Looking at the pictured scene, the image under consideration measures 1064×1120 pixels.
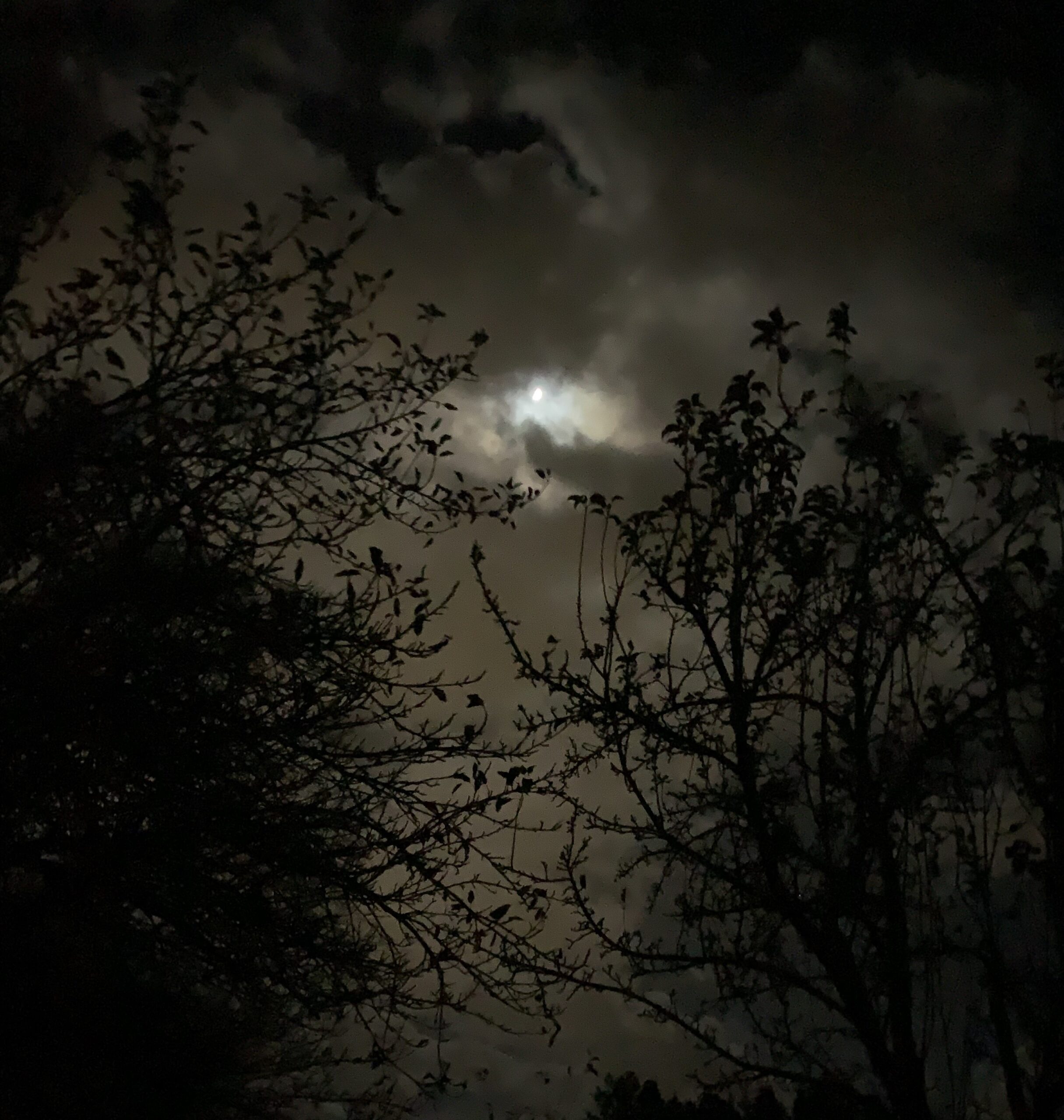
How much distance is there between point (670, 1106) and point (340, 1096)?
381 inches

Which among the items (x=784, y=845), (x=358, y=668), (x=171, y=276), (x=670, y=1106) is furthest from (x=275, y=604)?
(x=670, y=1106)

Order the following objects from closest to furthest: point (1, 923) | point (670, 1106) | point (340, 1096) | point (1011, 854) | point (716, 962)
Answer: point (1, 923)
point (1011, 854)
point (716, 962)
point (340, 1096)
point (670, 1106)

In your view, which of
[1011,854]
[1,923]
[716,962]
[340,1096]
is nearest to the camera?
[1,923]

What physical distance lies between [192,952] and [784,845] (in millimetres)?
5045

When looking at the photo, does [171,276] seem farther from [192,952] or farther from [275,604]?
[192,952]

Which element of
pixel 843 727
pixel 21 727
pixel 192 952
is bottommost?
pixel 192 952

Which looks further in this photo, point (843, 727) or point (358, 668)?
point (843, 727)

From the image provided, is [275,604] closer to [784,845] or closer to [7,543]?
[7,543]

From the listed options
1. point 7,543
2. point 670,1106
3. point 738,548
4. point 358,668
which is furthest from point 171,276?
point 670,1106

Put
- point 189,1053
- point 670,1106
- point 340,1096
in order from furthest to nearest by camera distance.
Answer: point 670,1106 → point 340,1096 → point 189,1053

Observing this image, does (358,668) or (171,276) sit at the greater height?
(171,276)

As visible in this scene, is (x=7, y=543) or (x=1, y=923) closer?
(x=7, y=543)

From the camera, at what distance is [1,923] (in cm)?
516

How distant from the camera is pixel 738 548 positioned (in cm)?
740
